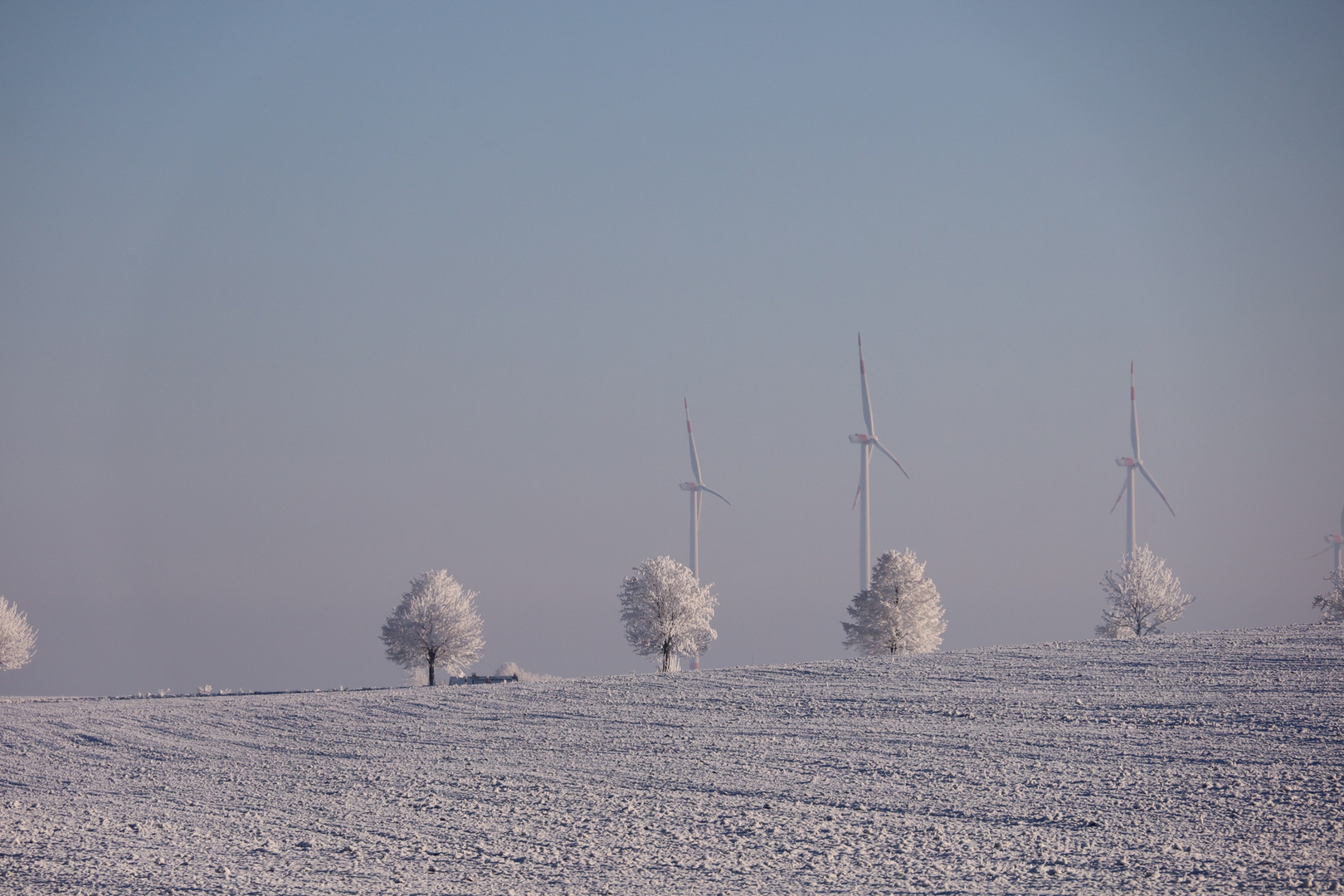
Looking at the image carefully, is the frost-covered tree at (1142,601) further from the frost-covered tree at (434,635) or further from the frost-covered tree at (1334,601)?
the frost-covered tree at (434,635)

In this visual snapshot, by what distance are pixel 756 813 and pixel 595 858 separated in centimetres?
328

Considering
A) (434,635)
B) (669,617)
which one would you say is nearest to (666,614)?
(669,617)

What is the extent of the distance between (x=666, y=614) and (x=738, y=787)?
104 feet

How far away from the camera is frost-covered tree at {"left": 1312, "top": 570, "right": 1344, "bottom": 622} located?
1763 inches

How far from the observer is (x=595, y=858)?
1351 centimetres

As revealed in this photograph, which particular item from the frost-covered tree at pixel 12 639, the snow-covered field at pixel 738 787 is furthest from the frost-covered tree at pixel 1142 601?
the frost-covered tree at pixel 12 639

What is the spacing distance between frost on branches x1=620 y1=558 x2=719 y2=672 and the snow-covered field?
16014mm

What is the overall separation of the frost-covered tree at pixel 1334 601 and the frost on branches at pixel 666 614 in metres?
26.3

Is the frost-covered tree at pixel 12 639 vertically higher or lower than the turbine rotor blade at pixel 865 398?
lower

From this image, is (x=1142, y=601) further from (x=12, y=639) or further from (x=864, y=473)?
(x=12, y=639)

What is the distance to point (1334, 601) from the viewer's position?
45094 mm

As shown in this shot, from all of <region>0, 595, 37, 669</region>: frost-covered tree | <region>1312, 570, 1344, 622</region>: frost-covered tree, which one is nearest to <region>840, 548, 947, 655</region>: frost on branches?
<region>1312, 570, 1344, 622</region>: frost-covered tree

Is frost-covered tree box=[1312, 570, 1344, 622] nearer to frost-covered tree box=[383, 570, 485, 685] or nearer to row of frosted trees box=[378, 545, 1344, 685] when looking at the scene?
row of frosted trees box=[378, 545, 1344, 685]

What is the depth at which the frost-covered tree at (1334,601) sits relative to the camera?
44.8 meters
